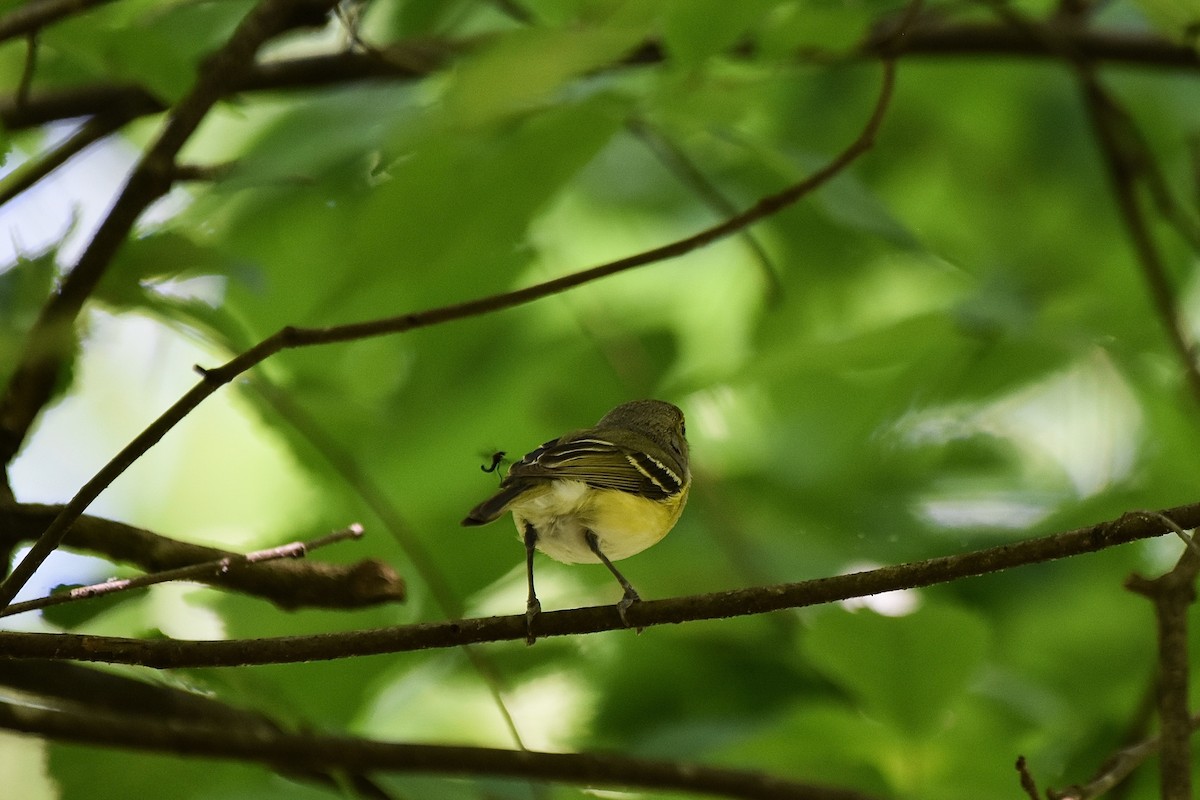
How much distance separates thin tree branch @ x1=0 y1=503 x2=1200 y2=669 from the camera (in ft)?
4.59

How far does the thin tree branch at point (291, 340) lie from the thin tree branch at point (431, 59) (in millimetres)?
409

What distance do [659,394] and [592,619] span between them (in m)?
1.10

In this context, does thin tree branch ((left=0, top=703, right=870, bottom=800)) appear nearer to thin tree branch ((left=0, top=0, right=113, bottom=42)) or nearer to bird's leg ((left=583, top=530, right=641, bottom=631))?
bird's leg ((left=583, top=530, right=641, bottom=631))

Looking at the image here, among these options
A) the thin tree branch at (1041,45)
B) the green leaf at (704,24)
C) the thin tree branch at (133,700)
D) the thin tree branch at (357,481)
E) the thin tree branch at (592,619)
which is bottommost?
the thin tree branch at (592,619)

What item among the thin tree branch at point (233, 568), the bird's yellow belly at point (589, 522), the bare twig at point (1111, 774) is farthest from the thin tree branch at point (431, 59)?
the bare twig at point (1111, 774)

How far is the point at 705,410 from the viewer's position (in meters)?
3.44

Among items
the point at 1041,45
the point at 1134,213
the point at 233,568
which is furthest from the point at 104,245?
the point at 1041,45

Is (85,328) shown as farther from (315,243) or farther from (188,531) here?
(188,531)

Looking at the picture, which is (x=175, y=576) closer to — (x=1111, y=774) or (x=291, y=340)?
(x=291, y=340)

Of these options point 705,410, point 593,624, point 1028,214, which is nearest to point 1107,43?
point 1028,214

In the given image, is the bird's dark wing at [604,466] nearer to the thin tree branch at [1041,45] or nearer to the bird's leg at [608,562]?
the bird's leg at [608,562]

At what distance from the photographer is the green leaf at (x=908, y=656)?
7.24 feet

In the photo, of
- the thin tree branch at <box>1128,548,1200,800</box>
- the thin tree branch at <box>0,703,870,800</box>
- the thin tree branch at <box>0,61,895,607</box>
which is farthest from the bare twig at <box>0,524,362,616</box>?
the thin tree branch at <box>1128,548,1200,800</box>

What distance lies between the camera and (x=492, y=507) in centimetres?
200
